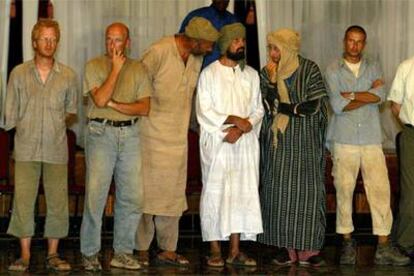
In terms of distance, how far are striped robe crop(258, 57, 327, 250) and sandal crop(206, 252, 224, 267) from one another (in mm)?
378

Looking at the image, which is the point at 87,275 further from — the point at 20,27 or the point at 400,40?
the point at 400,40

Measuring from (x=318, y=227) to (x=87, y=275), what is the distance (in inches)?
69.4

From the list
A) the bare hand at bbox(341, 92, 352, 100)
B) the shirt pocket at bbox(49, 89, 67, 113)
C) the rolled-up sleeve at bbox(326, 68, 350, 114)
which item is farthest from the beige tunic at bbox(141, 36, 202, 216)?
the bare hand at bbox(341, 92, 352, 100)

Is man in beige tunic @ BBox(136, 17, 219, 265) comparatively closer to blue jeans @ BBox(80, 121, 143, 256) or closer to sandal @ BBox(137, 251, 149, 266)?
sandal @ BBox(137, 251, 149, 266)

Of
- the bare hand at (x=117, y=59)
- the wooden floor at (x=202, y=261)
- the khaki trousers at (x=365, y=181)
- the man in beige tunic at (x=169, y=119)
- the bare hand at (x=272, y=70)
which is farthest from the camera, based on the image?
the khaki trousers at (x=365, y=181)

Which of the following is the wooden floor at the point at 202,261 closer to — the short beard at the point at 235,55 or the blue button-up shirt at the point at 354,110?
the blue button-up shirt at the point at 354,110

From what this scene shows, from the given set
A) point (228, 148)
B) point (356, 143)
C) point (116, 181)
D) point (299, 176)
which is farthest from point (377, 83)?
point (116, 181)

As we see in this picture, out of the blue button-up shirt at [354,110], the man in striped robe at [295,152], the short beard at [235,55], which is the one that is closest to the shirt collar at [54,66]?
the short beard at [235,55]

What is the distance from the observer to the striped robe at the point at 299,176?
8.80 metres

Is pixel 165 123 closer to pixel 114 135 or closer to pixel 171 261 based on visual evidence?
pixel 114 135

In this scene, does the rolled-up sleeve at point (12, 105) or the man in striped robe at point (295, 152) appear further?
the man in striped robe at point (295, 152)

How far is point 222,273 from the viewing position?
8617mm

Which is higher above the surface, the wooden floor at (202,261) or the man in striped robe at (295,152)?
the man in striped robe at (295,152)

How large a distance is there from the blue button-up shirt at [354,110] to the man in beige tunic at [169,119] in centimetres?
101
